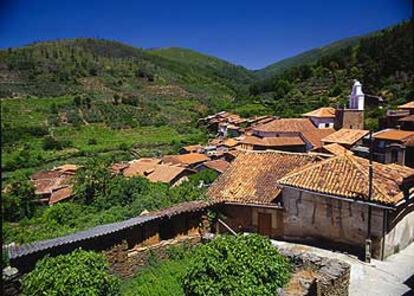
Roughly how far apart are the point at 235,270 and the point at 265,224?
517 centimetres

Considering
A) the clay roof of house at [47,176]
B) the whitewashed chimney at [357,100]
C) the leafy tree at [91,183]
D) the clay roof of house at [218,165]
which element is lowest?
the clay roof of house at [47,176]

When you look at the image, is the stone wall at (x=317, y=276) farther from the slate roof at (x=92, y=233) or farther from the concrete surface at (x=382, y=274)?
the slate roof at (x=92, y=233)

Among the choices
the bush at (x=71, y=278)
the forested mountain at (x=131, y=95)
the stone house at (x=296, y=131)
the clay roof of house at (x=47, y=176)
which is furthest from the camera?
the forested mountain at (x=131, y=95)

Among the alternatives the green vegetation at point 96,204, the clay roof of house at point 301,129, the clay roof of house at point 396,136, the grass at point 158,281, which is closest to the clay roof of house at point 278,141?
the clay roof of house at point 301,129

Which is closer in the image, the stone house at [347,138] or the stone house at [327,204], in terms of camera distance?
the stone house at [327,204]

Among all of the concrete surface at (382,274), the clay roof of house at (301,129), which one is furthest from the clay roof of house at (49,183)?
the concrete surface at (382,274)

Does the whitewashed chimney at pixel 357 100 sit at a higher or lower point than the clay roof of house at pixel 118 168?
higher

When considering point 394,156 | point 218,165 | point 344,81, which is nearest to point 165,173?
point 218,165

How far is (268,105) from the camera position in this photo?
59.4 m

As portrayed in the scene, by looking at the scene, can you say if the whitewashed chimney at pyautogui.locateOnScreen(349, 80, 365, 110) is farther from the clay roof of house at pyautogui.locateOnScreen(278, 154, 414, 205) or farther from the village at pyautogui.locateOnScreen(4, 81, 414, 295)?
the clay roof of house at pyautogui.locateOnScreen(278, 154, 414, 205)

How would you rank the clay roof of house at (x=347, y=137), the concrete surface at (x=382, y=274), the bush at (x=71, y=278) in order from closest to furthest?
the bush at (x=71, y=278), the concrete surface at (x=382, y=274), the clay roof of house at (x=347, y=137)

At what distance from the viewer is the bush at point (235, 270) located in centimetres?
554

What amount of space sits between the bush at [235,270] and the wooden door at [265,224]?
4.43 meters

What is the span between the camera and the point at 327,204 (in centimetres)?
949
